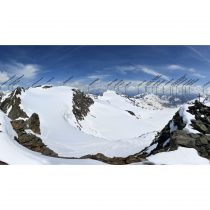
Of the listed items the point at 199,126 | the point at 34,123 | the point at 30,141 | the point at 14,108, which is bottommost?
the point at 30,141

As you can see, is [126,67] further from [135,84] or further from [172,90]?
[172,90]

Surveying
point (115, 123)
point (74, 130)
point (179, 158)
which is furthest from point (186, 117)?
point (115, 123)

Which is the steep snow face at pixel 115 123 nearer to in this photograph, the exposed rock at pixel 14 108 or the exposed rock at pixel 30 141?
the exposed rock at pixel 14 108

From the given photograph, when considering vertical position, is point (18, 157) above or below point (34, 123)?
below

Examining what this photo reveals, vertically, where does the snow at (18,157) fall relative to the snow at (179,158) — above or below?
below

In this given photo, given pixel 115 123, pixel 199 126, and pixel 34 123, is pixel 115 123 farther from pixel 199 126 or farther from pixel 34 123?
pixel 199 126

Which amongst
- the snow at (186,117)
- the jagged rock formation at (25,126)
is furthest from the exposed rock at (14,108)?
the snow at (186,117)
